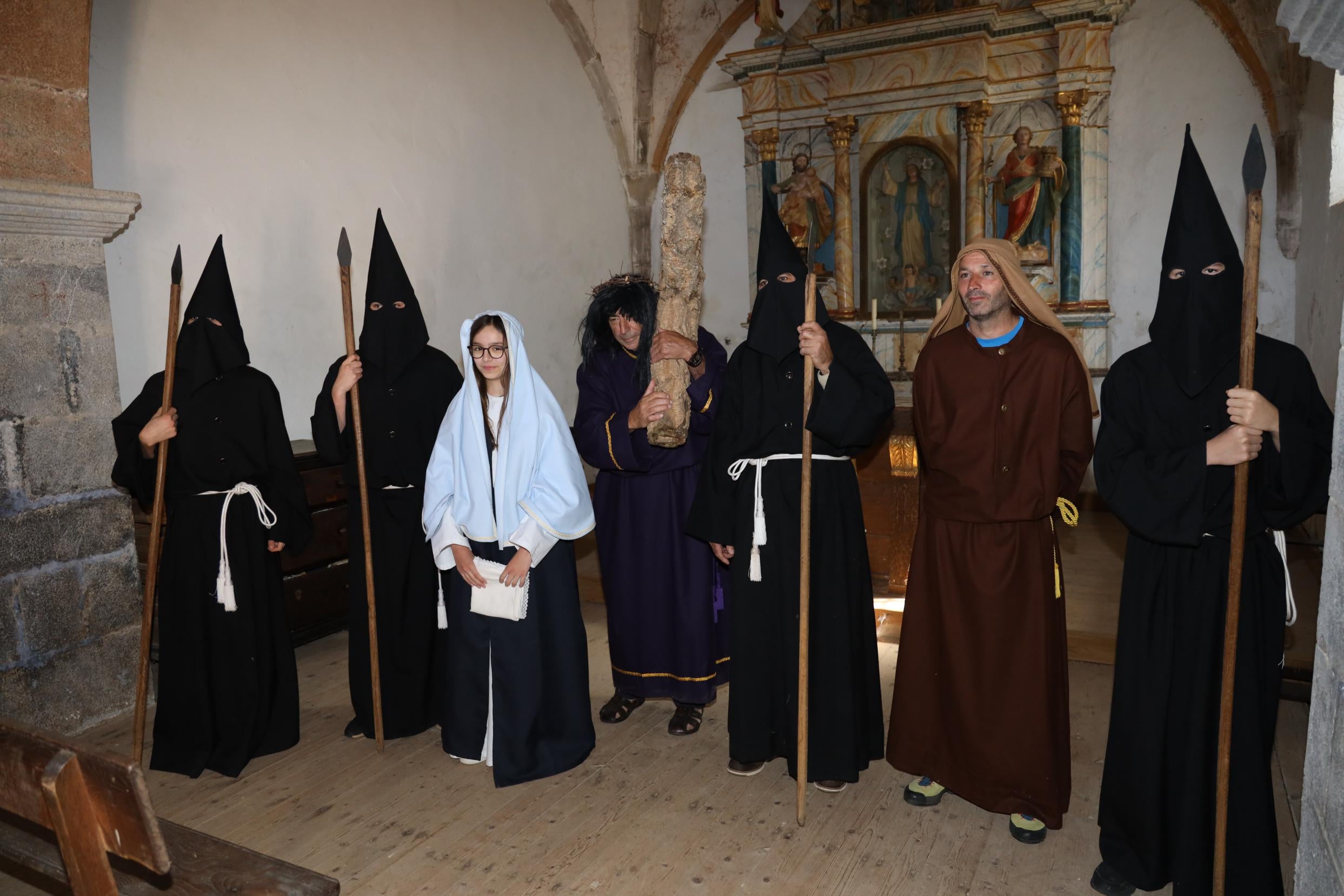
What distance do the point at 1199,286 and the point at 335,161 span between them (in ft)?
18.5

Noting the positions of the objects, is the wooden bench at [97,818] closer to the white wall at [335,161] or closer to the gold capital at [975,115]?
the white wall at [335,161]

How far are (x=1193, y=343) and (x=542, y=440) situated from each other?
2241mm

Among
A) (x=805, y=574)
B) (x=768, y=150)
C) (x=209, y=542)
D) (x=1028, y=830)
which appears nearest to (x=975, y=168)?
(x=768, y=150)

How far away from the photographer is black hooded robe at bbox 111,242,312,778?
12.8ft

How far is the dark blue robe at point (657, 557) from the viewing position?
416 centimetres

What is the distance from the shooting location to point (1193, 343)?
2.70 meters

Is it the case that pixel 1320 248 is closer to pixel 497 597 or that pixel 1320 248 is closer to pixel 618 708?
pixel 618 708

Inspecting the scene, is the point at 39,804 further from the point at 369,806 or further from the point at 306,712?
the point at 306,712

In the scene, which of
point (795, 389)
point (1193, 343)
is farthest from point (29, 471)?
point (1193, 343)

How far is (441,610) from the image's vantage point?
402cm

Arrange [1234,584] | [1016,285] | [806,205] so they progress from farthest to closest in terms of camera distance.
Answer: [806,205], [1016,285], [1234,584]

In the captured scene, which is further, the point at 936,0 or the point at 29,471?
the point at 936,0

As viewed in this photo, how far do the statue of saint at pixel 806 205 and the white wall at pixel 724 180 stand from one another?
A: 52cm

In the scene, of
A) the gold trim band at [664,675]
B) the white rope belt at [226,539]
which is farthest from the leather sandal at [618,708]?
the white rope belt at [226,539]
